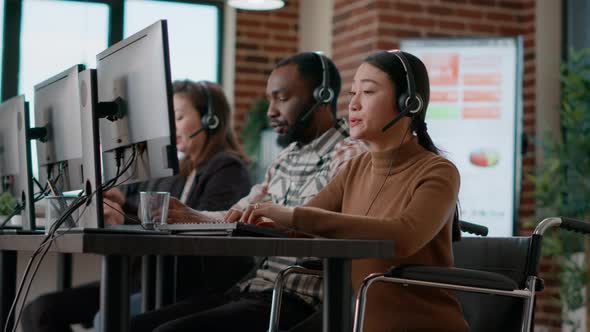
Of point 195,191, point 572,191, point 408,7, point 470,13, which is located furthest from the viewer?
point 470,13

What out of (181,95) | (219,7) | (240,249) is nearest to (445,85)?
(181,95)

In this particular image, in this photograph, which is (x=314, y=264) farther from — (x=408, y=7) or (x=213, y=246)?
(x=408, y=7)

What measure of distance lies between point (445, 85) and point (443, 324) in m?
3.00

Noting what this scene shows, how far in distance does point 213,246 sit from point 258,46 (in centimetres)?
519

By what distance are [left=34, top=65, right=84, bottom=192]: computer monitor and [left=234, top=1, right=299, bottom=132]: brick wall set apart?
4.08 metres

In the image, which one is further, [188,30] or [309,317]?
[188,30]

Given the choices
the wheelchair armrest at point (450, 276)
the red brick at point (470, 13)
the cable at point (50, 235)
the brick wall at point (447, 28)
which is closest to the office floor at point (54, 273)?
the brick wall at point (447, 28)

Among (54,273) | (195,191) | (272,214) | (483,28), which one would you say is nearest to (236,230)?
(272,214)

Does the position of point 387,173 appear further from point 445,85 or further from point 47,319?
point 445,85

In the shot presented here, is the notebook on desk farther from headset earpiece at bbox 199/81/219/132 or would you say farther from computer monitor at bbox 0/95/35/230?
headset earpiece at bbox 199/81/219/132

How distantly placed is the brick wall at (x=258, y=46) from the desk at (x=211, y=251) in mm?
4834

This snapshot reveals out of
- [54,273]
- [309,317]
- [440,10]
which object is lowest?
[54,273]

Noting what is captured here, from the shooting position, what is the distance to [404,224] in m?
1.71

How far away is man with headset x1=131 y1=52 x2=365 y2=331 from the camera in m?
2.21
